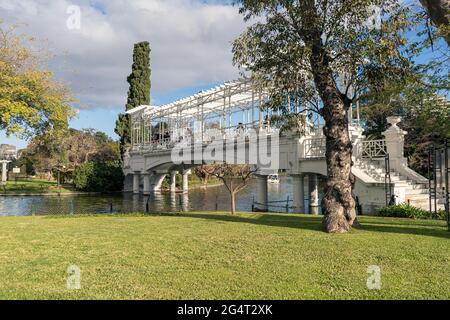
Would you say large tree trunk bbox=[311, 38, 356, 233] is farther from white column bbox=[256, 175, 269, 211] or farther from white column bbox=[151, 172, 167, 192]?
white column bbox=[151, 172, 167, 192]

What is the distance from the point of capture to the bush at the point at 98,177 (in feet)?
148

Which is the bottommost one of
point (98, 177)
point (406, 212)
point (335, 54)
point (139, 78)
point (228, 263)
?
point (228, 263)

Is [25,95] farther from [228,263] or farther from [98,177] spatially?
[98,177]

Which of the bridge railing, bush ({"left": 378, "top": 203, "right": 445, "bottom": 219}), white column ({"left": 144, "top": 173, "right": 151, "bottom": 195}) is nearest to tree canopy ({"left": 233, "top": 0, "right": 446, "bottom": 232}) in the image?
bush ({"left": 378, "top": 203, "right": 445, "bottom": 219})

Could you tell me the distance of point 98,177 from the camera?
46344 millimetres

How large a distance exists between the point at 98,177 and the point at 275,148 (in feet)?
102

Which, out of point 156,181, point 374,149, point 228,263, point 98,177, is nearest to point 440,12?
point 228,263

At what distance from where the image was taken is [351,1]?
960cm

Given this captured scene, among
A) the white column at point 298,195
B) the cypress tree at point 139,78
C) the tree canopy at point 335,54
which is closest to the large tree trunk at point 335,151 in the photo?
the tree canopy at point 335,54

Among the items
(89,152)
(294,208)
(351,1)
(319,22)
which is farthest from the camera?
(89,152)

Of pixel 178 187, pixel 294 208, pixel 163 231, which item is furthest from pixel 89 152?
pixel 163 231

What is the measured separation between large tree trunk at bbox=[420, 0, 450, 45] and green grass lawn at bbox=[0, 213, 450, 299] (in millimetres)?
4593
